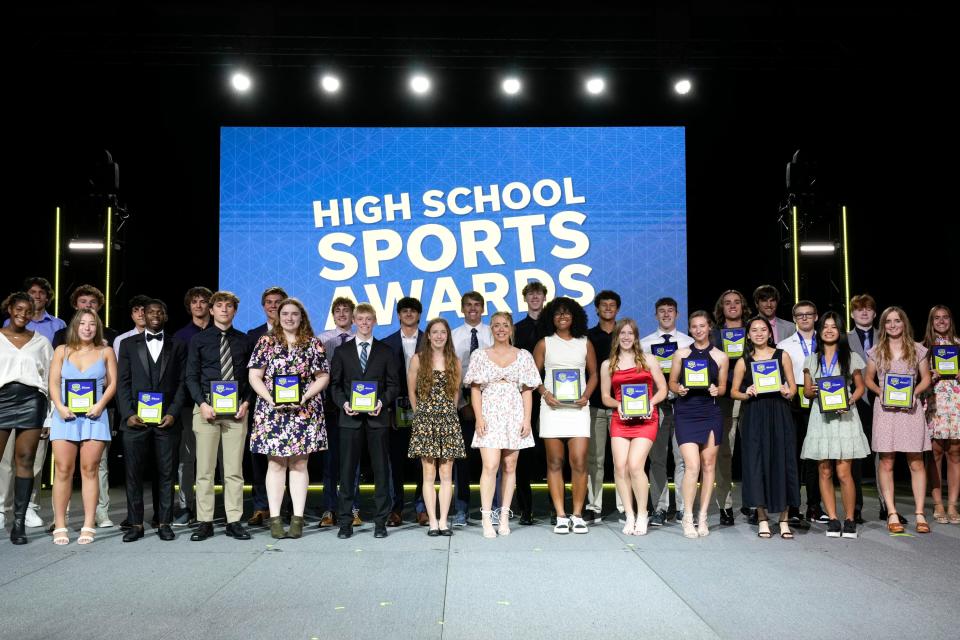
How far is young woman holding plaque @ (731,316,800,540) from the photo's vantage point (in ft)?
17.3

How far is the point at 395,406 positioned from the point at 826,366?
2.86 m

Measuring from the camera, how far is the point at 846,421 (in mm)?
5336

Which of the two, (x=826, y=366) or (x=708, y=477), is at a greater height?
(x=826, y=366)

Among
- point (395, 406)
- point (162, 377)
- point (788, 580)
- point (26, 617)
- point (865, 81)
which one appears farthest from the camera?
point (865, 81)

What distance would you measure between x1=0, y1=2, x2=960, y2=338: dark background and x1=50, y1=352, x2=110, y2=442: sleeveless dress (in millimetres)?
2802

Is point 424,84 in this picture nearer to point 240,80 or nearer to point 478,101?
point 478,101

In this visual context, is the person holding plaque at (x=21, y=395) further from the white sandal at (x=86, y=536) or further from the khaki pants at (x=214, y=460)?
the khaki pants at (x=214, y=460)

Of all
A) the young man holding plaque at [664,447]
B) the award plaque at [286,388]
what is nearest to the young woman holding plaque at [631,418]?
the young man holding plaque at [664,447]

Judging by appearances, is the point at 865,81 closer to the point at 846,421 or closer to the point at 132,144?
the point at 846,421

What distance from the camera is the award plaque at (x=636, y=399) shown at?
17.1 ft

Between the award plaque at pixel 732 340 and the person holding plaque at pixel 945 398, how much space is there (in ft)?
4.21

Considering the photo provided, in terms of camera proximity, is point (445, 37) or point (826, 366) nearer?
point (826, 366)

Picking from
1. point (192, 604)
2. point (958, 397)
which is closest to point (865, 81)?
point (958, 397)

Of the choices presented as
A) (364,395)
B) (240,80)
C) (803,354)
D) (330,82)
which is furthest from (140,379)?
(803,354)
